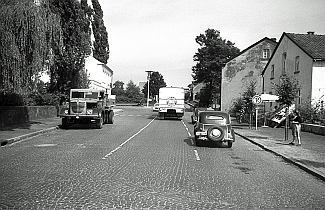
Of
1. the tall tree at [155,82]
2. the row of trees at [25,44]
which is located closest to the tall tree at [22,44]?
the row of trees at [25,44]

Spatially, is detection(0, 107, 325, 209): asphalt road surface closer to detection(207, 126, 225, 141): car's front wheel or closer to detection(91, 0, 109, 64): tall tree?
detection(207, 126, 225, 141): car's front wheel

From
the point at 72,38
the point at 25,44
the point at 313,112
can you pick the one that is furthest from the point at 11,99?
the point at 313,112

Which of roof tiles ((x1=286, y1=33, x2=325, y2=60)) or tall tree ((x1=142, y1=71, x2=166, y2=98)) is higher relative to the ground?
tall tree ((x1=142, y1=71, x2=166, y2=98))

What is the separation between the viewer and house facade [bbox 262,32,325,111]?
29.5 metres

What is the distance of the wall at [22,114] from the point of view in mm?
23203

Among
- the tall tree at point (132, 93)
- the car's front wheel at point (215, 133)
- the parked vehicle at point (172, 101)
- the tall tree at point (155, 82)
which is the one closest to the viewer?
the car's front wheel at point (215, 133)

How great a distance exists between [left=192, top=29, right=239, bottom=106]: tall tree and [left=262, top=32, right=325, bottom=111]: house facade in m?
27.0

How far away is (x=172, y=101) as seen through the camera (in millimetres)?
38000

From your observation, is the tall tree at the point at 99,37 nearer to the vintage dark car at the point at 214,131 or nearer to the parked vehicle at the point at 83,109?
the parked vehicle at the point at 83,109

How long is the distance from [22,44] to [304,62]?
22.2 metres

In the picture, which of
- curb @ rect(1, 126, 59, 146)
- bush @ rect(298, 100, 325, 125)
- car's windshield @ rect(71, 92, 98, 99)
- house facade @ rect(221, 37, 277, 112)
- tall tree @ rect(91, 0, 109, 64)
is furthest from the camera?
tall tree @ rect(91, 0, 109, 64)

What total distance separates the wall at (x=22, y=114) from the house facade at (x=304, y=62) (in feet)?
57.4

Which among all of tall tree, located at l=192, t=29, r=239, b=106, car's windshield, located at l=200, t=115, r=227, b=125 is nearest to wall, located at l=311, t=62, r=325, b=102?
car's windshield, located at l=200, t=115, r=227, b=125

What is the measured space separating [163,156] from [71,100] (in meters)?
14.7
